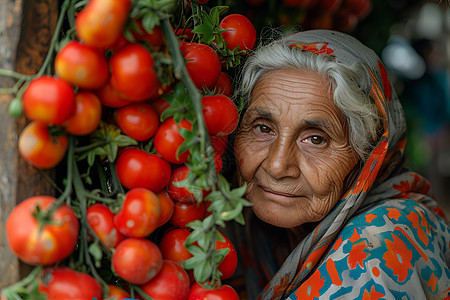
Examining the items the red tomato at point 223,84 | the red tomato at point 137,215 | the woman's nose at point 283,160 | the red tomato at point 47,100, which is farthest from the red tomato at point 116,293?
the woman's nose at point 283,160

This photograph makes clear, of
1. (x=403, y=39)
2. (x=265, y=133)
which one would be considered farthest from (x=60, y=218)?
(x=403, y=39)

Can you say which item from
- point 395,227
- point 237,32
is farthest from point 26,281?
point 395,227

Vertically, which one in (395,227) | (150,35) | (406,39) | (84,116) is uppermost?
(150,35)

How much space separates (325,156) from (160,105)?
736 mm

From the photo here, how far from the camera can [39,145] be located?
812 millimetres

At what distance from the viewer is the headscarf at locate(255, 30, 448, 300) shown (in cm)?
146

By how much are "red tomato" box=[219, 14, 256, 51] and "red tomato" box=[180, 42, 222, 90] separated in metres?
0.21

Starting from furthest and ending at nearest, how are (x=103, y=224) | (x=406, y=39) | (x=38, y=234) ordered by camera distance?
(x=406, y=39) < (x=103, y=224) < (x=38, y=234)

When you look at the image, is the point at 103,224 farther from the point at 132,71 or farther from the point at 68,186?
the point at 132,71

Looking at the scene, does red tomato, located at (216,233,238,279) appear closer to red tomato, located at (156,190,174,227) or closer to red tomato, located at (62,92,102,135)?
red tomato, located at (156,190,174,227)

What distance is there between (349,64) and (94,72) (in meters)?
0.94

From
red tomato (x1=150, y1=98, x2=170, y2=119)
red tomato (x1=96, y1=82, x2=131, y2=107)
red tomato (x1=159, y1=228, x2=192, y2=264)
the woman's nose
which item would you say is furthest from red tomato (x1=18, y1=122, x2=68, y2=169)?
the woman's nose

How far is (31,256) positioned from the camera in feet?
2.56

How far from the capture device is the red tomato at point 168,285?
0.92 metres
